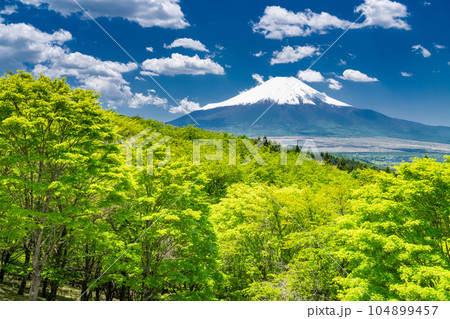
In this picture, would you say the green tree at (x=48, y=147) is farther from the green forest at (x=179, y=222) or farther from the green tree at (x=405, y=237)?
the green tree at (x=405, y=237)

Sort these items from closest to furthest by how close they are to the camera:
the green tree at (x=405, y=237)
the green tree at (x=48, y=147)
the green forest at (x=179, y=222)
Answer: the green tree at (x=405, y=237), the green forest at (x=179, y=222), the green tree at (x=48, y=147)

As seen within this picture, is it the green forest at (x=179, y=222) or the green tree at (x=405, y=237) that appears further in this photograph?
the green forest at (x=179, y=222)

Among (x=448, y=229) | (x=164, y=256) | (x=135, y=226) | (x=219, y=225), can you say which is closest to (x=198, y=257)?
(x=164, y=256)

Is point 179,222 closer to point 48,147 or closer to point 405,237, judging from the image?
point 48,147

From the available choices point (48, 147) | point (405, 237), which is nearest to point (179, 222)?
point (48, 147)

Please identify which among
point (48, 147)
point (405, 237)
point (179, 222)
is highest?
point (48, 147)

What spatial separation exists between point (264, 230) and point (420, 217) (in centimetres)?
1134

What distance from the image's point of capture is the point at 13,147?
17.8 metres

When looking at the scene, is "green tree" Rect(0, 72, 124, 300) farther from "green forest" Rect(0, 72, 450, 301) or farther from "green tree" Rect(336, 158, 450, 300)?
"green tree" Rect(336, 158, 450, 300)

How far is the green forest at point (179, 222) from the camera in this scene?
15.2m

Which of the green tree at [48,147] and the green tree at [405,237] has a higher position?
the green tree at [48,147]

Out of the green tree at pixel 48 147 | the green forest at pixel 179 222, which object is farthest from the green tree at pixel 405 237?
the green tree at pixel 48 147

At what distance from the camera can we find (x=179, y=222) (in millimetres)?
20938

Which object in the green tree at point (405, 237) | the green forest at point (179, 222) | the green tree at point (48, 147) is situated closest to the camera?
the green tree at point (405, 237)
